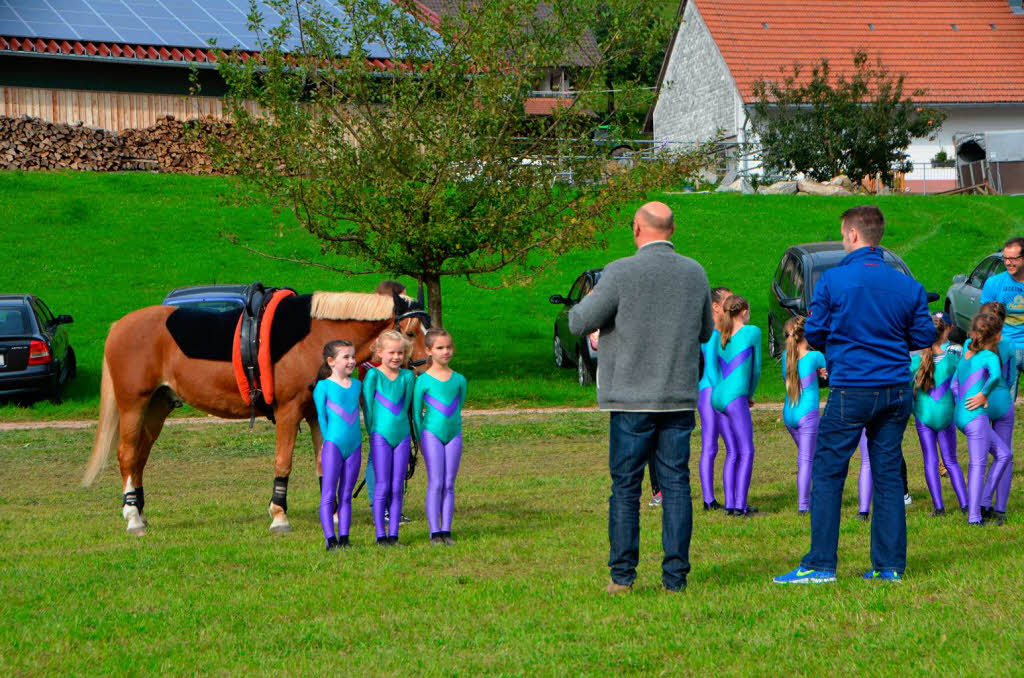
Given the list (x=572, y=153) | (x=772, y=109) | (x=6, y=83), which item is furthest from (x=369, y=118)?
(x=772, y=109)

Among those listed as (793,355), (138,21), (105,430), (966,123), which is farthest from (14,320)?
(966,123)

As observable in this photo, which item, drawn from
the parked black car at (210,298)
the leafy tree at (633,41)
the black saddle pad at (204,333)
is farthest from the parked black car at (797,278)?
the black saddle pad at (204,333)

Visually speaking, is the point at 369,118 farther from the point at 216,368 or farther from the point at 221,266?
the point at 221,266

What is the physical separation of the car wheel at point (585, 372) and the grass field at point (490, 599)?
837cm

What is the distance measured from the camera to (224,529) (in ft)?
28.4

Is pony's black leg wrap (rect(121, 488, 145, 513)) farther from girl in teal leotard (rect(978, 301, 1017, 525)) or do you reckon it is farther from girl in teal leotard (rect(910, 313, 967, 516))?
girl in teal leotard (rect(978, 301, 1017, 525))

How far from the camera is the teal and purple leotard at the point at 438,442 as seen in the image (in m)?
7.79

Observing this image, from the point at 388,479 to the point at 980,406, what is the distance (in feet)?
12.8

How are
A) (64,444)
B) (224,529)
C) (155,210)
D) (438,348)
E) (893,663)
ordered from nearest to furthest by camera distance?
(893,663) < (438,348) < (224,529) < (64,444) < (155,210)

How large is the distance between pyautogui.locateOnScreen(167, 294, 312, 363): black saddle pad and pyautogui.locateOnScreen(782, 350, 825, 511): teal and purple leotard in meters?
3.55

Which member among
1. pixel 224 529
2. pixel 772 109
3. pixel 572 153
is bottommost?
pixel 224 529

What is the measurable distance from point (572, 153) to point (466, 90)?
73.5 inches

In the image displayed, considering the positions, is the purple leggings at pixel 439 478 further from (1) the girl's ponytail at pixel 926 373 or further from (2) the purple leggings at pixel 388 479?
(1) the girl's ponytail at pixel 926 373

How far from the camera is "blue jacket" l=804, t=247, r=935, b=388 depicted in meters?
5.93
